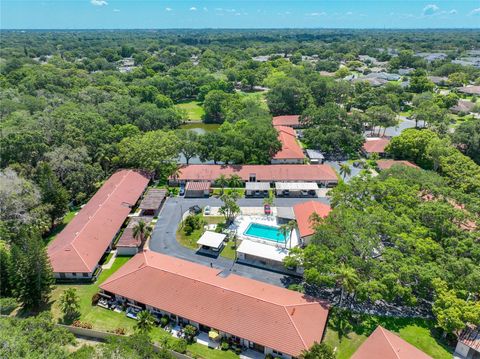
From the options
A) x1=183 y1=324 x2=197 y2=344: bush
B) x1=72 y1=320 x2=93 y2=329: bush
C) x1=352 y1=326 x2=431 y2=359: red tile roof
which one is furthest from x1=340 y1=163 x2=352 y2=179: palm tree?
x1=72 y1=320 x2=93 y2=329: bush

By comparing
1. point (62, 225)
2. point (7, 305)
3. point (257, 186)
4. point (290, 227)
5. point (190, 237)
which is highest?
point (7, 305)

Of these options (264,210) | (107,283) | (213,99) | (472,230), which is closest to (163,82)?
(213,99)

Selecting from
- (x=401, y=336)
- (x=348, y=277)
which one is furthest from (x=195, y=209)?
(x=401, y=336)

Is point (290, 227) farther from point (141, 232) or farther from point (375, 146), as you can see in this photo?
point (375, 146)

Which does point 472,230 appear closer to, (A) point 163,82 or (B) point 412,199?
(B) point 412,199

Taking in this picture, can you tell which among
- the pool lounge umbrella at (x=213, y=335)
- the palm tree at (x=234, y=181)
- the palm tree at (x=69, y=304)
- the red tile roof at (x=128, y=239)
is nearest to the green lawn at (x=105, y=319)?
the palm tree at (x=69, y=304)
